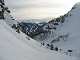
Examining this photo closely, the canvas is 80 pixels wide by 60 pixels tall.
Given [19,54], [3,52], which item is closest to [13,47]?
[19,54]

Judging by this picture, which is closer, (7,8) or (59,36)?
(7,8)

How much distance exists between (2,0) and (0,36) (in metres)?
18.7

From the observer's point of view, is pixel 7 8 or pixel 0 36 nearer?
pixel 0 36

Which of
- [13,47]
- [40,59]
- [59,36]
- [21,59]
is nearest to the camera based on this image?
[21,59]

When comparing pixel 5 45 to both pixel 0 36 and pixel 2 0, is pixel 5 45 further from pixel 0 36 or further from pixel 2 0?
pixel 2 0

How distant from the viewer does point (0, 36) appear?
2283cm

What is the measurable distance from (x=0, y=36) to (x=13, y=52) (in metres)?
2.96

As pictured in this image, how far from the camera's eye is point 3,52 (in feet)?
62.0

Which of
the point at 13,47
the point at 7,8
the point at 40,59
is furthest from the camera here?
the point at 7,8

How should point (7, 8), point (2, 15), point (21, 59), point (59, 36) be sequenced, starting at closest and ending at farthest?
1. point (21, 59)
2. point (2, 15)
3. point (7, 8)
4. point (59, 36)

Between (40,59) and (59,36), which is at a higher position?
(40,59)

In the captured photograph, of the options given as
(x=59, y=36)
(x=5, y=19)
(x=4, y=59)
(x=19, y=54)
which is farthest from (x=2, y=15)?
(x=59, y=36)

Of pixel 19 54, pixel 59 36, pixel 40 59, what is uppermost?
pixel 19 54

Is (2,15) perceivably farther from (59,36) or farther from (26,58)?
(59,36)
